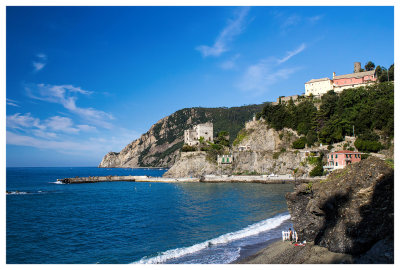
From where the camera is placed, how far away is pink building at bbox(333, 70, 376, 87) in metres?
57.9

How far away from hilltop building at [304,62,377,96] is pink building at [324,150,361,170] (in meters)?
22.0

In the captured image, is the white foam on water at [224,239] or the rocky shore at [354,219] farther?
the white foam on water at [224,239]

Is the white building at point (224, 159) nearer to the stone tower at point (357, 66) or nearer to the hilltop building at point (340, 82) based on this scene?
the hilltop building at point (340, 82)

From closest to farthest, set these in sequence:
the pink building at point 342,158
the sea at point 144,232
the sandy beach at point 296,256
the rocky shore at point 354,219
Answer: the rocky shore at point 354,219, the sandy beach at point 296,256, the sea at point 144,232, the pink building at point 342,158

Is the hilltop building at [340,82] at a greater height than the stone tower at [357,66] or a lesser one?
lesser

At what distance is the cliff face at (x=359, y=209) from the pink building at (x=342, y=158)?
37.2m

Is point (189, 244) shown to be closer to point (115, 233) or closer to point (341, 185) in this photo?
point (115, 233)

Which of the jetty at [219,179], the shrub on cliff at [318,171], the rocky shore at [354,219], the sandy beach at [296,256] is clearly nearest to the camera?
the rocky shore at [354,219]

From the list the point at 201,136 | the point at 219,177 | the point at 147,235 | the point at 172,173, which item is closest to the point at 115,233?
the point at 147,235

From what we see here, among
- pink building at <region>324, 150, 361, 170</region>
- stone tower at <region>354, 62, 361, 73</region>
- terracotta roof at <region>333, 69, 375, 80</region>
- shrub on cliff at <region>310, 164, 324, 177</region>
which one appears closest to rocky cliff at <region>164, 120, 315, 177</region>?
shrub on cliff at <region>310, 164, 324, 177</region>

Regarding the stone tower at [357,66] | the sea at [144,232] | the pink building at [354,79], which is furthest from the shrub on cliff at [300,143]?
the stone tower at [357,66]

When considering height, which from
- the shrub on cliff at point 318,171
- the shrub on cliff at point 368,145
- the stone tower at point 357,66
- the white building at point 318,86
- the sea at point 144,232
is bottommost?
the sea at point 144,232

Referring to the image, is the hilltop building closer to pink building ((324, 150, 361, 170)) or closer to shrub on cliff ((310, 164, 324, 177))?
pink building ((324, 150, 361, 170))

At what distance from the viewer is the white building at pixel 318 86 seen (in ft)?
206
